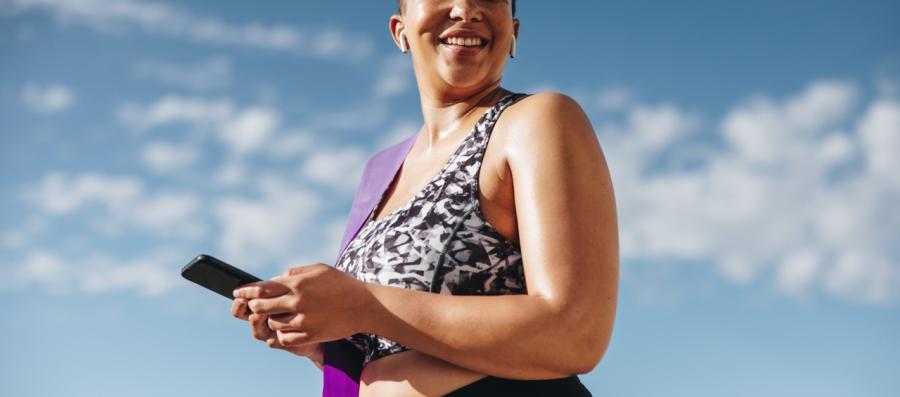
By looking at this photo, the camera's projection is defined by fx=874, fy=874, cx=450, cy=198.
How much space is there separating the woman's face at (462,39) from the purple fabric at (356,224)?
442mm

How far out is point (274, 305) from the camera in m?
2.18

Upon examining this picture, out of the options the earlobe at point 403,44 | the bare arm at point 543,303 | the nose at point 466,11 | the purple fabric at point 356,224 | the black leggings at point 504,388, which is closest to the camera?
the bare arm at point 543,303

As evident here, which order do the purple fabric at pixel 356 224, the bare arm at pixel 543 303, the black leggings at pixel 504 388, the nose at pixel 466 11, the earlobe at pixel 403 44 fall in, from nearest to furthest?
the bare arm at pixel 543 303, the black leggings at pixel 504 388, the purple fabric at pixel 356 224, the nose at pixel 466 11, the earlobe at pixel 403 44

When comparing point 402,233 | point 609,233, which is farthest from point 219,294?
point 609,233

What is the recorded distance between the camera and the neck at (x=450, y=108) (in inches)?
113

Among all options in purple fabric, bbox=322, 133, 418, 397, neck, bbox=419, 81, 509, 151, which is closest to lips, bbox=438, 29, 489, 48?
neck, bbox=419, 81, 509, 151

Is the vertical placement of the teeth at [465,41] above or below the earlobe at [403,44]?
below

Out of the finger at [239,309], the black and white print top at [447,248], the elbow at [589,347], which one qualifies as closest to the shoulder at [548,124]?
the black and white print top at [447,248]

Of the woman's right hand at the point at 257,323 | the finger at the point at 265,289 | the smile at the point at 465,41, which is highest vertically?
the smile at the point at 465,41

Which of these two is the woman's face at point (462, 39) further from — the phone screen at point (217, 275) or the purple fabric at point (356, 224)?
the phone screen at point (217, 275)

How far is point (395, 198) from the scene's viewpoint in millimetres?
2957

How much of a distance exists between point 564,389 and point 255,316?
83 centimetres

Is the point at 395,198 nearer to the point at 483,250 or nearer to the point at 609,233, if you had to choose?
the point at 483,250

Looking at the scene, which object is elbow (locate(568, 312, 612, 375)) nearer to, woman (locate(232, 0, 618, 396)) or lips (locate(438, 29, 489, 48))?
woman (locate(232, 0, 618, 396))
